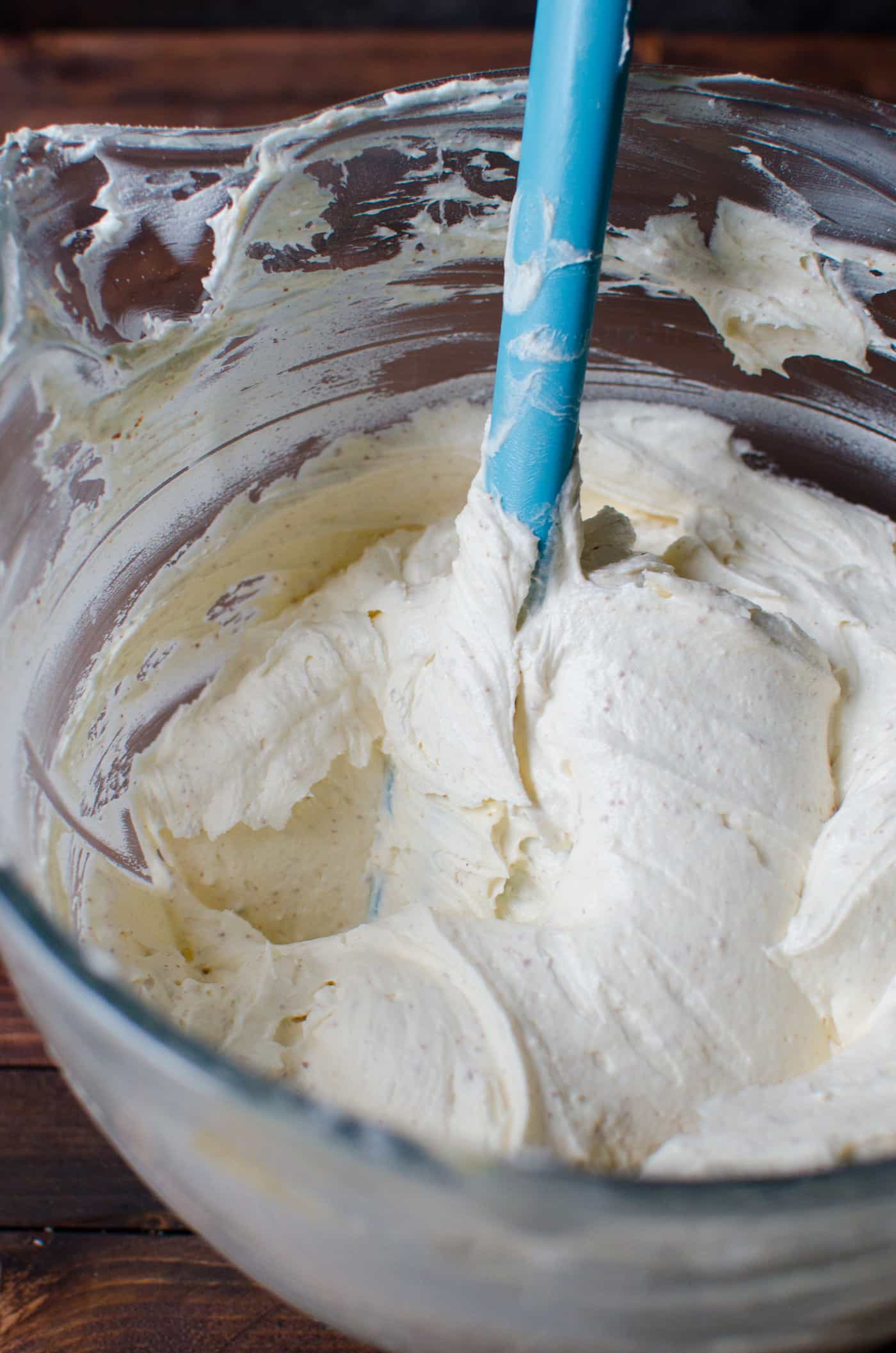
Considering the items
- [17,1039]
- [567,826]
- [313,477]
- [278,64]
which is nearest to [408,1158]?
[567,826]

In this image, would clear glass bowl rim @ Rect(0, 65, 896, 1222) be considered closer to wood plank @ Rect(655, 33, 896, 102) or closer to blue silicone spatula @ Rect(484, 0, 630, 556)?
blue silicone spatula @ Rect(484, 0, 630, 556)

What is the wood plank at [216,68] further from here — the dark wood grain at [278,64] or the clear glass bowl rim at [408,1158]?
the clear glass bowl rim at [408,1158]

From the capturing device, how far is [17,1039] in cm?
99

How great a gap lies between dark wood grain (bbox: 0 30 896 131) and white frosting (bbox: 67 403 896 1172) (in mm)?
711

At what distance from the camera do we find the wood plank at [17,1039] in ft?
3.20

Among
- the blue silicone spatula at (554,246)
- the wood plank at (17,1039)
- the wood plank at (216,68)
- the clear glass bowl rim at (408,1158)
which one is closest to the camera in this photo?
the clear glass bowl rim at (408,1158)

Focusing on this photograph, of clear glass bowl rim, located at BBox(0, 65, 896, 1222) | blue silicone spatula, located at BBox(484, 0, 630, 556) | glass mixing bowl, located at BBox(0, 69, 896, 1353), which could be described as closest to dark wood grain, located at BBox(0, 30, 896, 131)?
glass mixing bowl, located at BBox(0, 69, 896, 1353)

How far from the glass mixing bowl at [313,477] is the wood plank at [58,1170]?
0.67 ft

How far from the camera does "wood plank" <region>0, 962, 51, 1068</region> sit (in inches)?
38.4

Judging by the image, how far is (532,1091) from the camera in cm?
72

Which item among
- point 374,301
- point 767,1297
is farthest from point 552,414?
point 767,1297

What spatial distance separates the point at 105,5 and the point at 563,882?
177 cm

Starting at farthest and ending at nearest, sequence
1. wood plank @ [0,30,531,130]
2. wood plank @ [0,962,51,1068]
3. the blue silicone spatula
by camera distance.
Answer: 1. wood plank @ [0,30,531,130]
2. wood plank @ [0,962,51,1068]
3. the blue silicone spatula

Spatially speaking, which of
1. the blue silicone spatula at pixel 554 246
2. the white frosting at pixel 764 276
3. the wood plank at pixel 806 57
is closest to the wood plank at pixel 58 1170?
the blue silicone spatula at pixel 554 246
